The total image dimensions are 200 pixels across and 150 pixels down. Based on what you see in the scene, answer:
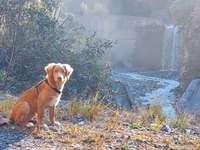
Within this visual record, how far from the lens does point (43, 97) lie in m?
4.99

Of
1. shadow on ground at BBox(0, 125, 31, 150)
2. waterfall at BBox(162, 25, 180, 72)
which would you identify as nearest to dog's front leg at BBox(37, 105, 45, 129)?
shadow on ground at BBox(0, 125, 31, 150)

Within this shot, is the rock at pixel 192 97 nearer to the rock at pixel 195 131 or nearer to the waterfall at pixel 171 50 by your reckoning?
the rock at pixel 195 131

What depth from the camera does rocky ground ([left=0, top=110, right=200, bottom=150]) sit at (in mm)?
4723

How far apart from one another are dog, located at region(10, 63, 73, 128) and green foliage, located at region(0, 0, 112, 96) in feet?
15.7

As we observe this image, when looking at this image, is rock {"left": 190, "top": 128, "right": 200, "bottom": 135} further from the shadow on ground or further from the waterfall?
the waterfall

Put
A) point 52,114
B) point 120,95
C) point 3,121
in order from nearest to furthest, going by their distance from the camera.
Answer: point 3,121 < point 52,114 < point 120,95

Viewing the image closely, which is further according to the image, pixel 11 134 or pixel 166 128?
pixel 166 128

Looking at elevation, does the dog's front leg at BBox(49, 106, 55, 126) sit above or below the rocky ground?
above

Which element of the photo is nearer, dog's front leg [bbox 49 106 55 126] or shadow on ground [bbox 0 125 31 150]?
shadow on ground [bbox 0 125 31 150]

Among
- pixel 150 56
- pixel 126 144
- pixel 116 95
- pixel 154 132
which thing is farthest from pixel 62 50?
pixel 150 56

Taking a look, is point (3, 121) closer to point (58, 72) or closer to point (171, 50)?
point (58, 72)

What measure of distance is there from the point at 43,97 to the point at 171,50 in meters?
18.6

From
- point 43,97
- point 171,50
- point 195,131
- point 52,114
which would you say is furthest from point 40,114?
point 171,50

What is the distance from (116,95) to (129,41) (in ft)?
42.2
